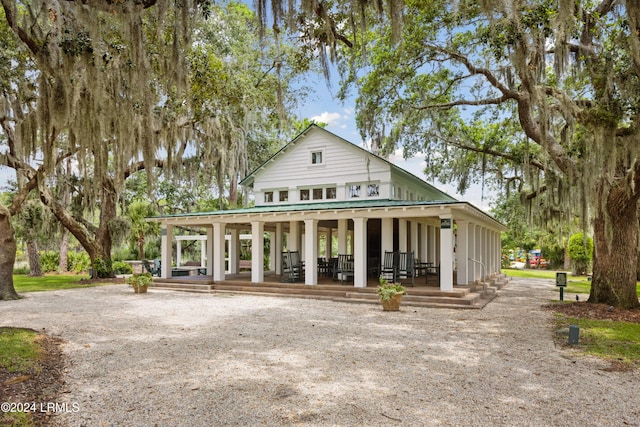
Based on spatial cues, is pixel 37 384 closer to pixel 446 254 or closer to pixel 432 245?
pixel 446 254

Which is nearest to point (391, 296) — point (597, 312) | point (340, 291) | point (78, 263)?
point (340, 291)

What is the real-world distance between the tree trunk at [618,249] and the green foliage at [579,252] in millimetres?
15865

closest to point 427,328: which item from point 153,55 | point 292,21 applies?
point 292,21

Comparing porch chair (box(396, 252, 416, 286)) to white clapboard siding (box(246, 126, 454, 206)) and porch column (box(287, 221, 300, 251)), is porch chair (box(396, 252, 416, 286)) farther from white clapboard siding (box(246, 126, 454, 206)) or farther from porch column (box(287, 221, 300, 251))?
porch column (box(287, 221, 300, 251))

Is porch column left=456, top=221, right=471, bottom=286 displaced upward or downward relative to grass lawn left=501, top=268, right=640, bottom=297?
upward

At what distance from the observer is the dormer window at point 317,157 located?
57.1ft

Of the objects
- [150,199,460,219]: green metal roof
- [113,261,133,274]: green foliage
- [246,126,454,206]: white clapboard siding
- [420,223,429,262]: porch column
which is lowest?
[113,261,133,274]: green foliage

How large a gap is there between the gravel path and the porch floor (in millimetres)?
1514

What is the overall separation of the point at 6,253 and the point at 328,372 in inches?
459

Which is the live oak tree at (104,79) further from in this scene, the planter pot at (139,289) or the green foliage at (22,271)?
the green foliage at (22,271)

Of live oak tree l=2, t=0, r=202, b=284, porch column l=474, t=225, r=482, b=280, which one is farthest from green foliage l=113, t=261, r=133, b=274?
porch column l=474, t=225, r=482, b=280

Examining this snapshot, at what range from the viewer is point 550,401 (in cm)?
442

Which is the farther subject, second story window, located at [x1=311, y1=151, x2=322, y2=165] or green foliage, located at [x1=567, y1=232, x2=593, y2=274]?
green foliage, located at [x1=567, y1=232, x2=593, y2=274]

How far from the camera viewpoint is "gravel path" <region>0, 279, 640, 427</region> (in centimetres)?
406
